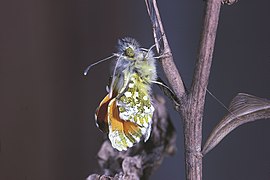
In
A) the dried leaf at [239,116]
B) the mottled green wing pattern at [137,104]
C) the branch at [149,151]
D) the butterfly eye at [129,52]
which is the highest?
the butterfly eye at [129,52]

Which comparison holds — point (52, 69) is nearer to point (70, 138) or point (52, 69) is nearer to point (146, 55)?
point (70, 138)

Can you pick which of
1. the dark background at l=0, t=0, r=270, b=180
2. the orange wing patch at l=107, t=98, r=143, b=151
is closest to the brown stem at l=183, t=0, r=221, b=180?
the orange wing patch at l=107, t=98, r=143, b=151

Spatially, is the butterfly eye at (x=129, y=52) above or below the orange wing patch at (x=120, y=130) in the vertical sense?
above

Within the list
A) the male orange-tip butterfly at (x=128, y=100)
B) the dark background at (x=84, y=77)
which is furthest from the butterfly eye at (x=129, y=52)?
the dark background at (x=84, y=77)

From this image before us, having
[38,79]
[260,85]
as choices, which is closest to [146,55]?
[260,85]

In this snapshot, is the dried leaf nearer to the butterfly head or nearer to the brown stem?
the brown stem

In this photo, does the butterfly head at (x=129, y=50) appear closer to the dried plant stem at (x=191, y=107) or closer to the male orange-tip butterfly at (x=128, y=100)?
the male orange-tip butterfly at (x=128, y=100)

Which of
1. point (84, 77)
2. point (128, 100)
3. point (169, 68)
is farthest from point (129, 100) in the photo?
point (84, 77)

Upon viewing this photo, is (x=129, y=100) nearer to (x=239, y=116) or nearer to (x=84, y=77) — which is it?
(x=239, y=116)
